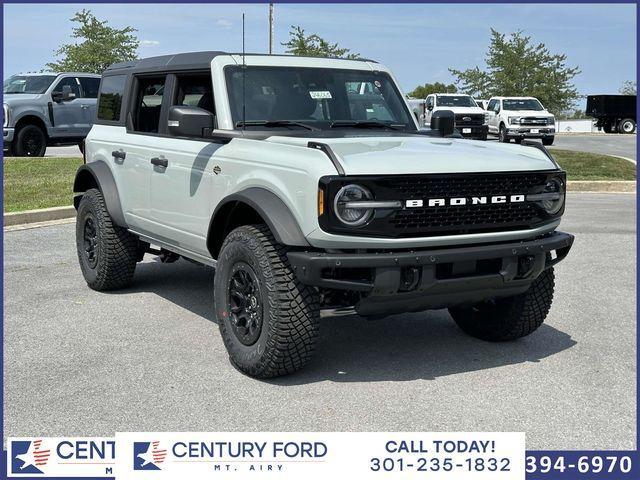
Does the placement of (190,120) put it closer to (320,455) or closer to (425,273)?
(425,273)

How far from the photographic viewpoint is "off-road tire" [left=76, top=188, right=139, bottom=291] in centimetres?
701

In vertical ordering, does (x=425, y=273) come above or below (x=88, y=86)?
below

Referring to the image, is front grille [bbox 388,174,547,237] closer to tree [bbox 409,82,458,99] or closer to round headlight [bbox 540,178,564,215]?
round headlight [bbox 540,178,564,215]

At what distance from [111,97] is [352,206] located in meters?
3.67

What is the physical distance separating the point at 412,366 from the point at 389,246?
3.38 ft

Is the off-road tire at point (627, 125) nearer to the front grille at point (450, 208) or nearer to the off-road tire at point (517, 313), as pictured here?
the off-road tire at point (517, 313)

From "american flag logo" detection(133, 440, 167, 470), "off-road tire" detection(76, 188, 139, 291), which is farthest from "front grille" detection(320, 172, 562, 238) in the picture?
"off-road tire" detection(76, 188, 139, 291)

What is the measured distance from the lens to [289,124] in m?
5.70

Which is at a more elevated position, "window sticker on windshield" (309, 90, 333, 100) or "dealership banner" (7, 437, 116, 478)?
"window sticker on windshield" (309, 90, 333, 100)

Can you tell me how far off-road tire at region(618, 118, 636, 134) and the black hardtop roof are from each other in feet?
138

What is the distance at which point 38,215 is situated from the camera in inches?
433

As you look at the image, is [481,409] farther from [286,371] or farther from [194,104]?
[194,104]

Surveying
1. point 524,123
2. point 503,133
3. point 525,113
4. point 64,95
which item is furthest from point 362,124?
point 503,133

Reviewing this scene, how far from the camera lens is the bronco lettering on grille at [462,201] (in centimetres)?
457
